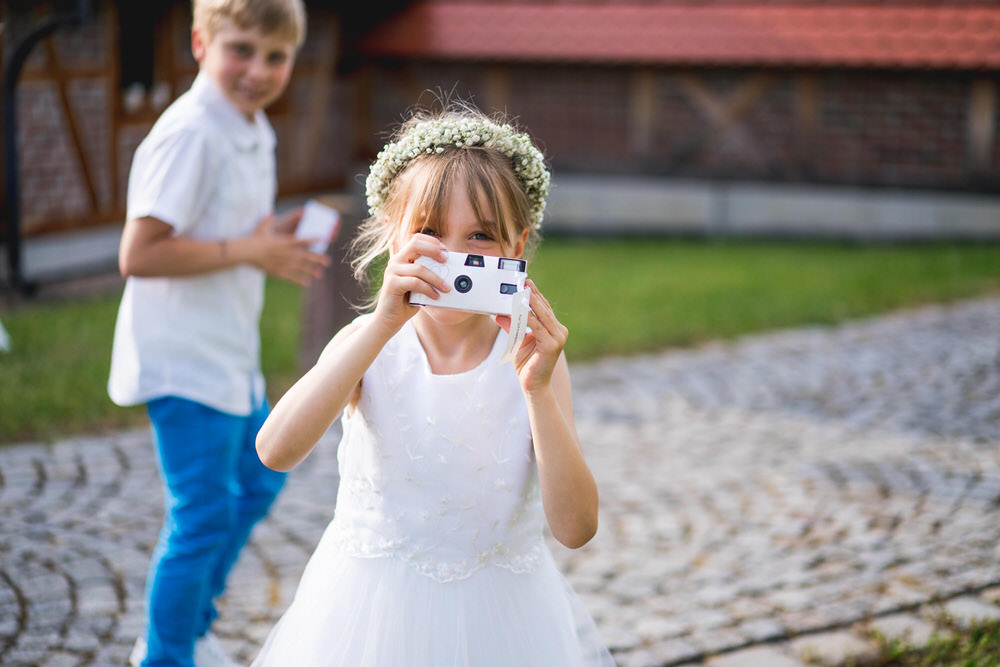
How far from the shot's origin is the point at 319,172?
50.4 feet

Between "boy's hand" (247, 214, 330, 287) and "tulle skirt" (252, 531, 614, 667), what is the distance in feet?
3.40

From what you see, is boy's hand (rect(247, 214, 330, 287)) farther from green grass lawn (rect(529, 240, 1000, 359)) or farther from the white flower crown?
green grass lawn (rect(529, 240, 1000, 359))

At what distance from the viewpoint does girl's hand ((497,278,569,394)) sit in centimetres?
210

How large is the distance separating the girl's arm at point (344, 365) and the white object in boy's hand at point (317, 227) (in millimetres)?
1183

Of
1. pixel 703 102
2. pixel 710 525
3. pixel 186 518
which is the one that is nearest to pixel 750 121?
pixel 703 102

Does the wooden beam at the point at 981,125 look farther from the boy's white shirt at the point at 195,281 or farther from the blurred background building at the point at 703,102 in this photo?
the boy's white shirt at the point at 195,281

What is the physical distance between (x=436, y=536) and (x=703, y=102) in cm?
1405

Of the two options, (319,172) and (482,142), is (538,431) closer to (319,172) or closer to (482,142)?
(482,142)

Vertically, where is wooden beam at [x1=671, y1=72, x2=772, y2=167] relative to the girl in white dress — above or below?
above

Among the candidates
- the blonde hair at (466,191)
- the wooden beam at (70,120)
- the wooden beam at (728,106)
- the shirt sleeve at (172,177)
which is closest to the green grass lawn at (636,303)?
the wooden beam at (728,106)

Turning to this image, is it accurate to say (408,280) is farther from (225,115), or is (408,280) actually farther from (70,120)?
(70,120)

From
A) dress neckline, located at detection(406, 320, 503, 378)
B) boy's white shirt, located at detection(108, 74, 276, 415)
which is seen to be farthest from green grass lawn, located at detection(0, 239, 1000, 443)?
dress neckline, located at detection(406, 320, 503, 378)

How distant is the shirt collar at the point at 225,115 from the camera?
3.09 m

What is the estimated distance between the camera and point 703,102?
15.5 meters
